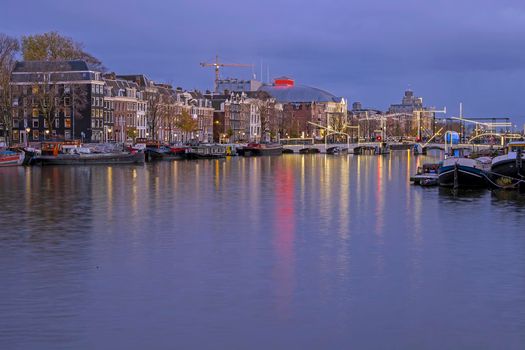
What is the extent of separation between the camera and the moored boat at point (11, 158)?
73062 mm

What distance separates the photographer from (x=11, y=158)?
242 feet

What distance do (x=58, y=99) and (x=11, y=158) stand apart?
2352 cm

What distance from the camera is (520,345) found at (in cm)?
1473

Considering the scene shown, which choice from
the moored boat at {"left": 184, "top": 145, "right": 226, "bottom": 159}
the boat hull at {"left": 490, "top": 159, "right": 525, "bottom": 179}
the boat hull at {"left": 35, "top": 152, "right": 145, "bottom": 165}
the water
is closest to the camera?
the water

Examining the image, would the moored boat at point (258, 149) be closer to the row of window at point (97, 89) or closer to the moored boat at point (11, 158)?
the row of window at point (97, 89)

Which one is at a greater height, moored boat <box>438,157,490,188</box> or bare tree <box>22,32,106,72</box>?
bare tree <box>22,32,106,72</box>

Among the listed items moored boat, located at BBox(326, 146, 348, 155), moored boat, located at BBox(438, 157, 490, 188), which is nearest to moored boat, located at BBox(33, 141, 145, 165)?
moored boat, located at BBox(438, 157, 490, 188)

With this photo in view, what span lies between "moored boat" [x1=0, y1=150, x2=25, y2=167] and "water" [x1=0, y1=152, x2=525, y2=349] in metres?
36.0

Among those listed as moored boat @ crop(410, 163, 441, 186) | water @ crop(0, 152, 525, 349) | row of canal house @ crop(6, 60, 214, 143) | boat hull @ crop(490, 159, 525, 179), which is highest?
row of canal house @ crop(6, 60, 214, 143)

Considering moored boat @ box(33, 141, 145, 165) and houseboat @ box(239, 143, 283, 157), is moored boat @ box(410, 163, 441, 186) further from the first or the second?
houseboat @ box(239, 143, 283, 157)

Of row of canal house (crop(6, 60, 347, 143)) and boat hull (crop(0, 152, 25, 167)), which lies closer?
boat hull (crop(0, 152, 25, 167))

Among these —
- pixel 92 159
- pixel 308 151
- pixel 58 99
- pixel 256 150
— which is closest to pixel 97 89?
pixel 58 99

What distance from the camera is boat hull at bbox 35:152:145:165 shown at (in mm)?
77312

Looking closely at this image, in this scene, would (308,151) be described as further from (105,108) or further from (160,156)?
(160,156)
